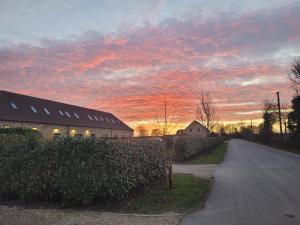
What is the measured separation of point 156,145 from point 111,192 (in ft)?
14.7

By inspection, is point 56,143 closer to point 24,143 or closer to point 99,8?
point 24,143

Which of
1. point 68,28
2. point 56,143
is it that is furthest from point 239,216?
point 68,28

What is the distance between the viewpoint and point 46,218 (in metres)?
6.92

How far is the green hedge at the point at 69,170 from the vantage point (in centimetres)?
767

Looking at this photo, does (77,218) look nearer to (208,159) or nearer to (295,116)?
(208,159)

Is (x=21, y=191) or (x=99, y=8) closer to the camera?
(x=21, y=191)

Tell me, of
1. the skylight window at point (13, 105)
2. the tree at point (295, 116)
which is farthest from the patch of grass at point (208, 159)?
the skylight window at point (13, 105)

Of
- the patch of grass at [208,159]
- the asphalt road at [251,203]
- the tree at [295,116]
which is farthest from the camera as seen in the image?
the tree at [295,116]

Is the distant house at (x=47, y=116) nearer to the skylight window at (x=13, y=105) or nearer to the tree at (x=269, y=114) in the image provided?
the skylight window at (x=13, y=105)

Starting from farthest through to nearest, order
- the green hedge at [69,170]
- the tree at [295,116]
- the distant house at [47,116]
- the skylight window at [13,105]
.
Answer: the tree at [295,116]
the skylight window at [13,105]
the distant house at [47,116]
the green hedge at [69,170]

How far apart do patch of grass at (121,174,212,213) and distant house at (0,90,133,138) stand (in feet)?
55.2

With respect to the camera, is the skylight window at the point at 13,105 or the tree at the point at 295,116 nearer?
the skylight window at the point at 13,105

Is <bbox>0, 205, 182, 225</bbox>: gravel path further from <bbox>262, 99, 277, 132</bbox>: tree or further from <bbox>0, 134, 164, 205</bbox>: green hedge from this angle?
<bbox>262, 99, 277, 132</bbox>: tree

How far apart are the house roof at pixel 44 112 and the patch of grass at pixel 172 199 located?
2616cm
